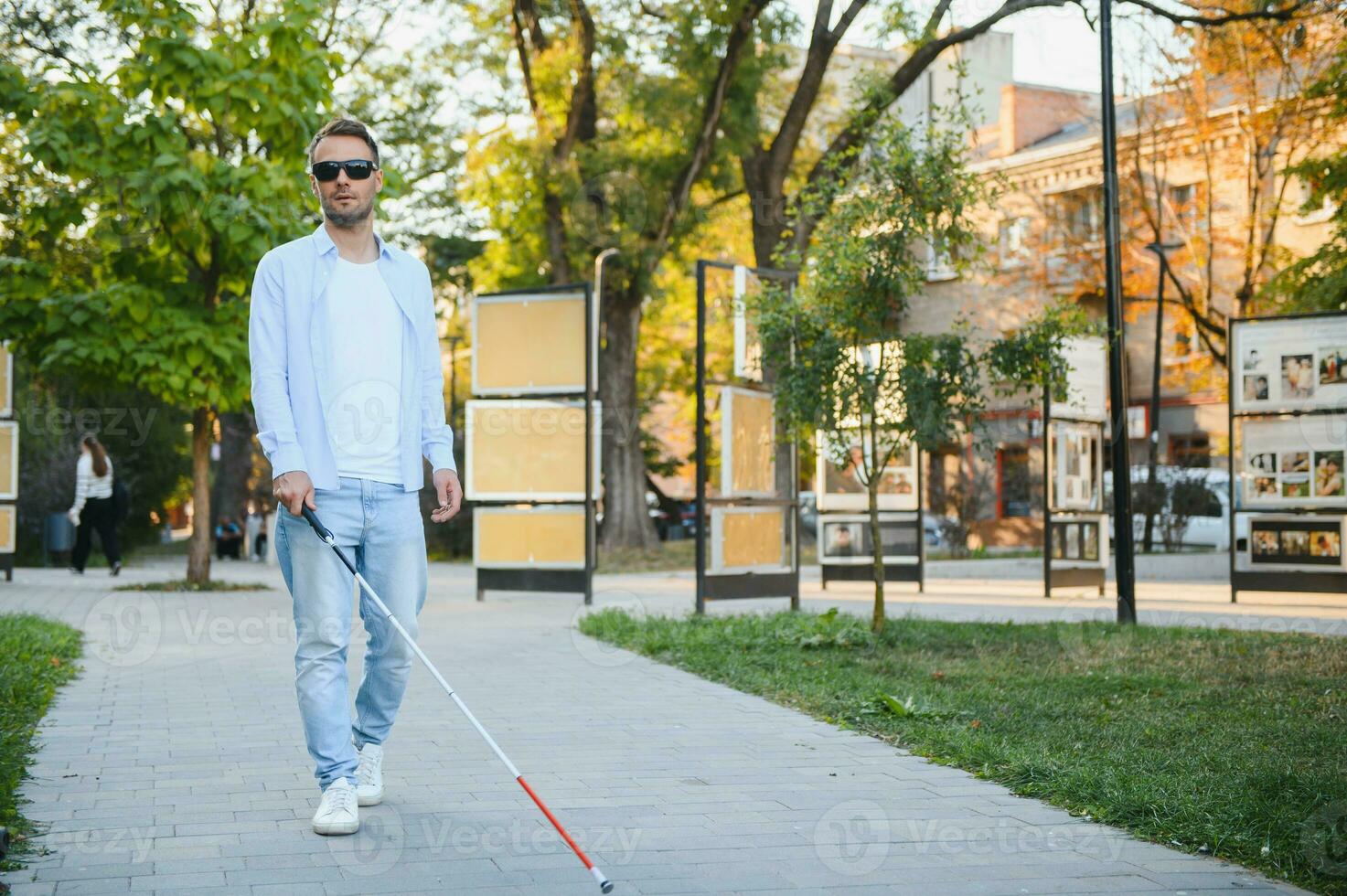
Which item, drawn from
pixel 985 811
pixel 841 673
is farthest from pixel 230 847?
pixel 841 673

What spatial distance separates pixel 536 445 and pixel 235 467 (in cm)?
1914

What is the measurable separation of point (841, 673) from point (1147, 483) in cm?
1817

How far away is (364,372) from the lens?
504 centimetres

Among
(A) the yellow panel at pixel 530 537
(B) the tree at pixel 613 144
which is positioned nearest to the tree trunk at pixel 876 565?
(A) the yellow panel at pixel 530 537

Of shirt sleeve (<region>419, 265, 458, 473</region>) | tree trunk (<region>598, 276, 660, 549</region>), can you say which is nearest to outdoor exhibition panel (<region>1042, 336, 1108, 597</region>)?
tree trunk (<region>598, 276, 660, 549</region>)

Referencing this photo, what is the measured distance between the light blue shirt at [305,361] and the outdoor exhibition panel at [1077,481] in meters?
12.5

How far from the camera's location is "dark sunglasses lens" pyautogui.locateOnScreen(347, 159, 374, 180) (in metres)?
4.95

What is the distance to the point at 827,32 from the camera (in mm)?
20312

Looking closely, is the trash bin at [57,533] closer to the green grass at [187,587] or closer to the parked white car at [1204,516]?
the green grass at [187,587]

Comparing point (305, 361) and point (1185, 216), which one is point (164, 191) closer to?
point (305, 361)

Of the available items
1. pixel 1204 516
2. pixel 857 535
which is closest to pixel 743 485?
pixel 857 535

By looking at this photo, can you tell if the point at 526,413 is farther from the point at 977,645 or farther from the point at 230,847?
the point at 230,847

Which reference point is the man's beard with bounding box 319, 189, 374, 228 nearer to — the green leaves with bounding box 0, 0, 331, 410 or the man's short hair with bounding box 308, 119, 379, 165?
the man's short hair with bounding box 308, 119, 379, 165

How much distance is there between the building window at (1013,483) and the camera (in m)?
36.8
